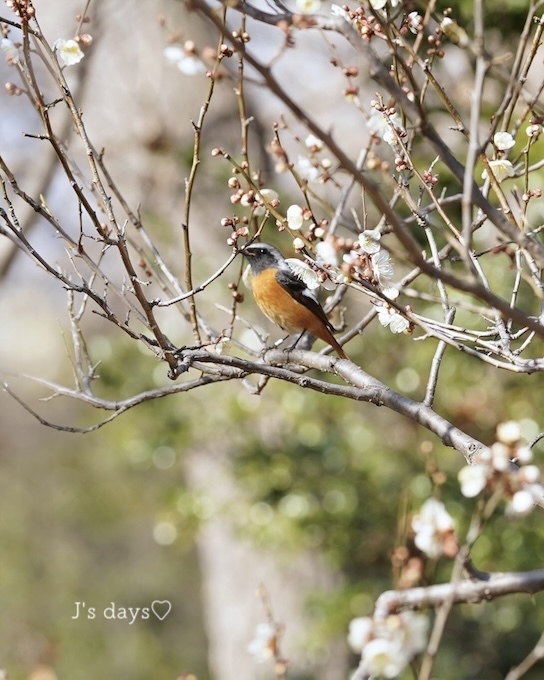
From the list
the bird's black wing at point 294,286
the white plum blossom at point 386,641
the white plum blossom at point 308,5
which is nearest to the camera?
the white plum blossom at point 386,641

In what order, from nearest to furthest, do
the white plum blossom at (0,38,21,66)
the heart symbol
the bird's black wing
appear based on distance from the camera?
the white plum blossom at (0,38,21,66)
the bird's black wing
the heart symbol

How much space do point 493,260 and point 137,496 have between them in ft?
20.0

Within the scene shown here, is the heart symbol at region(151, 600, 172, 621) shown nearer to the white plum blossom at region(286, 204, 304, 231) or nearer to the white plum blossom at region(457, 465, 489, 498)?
the white plum blossom at region(286, 204, 304, 231)

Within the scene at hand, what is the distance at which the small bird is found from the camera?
4129 mm

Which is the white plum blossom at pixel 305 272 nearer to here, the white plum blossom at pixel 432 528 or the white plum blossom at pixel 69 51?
the white plum blossom at pixel 69 51

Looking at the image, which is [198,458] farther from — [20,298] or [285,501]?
[20,298]

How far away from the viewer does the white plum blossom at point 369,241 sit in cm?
197

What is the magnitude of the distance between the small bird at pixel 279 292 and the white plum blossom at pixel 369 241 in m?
2.06

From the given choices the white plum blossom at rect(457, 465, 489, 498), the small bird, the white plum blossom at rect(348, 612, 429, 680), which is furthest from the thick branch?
the small bird

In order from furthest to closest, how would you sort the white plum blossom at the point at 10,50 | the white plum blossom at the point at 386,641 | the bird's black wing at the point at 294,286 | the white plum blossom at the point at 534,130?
the bird's black wing at the point at 294,286 → the white plum blossom at the point at 10,50 → the white plum blossom at the point at 534,130 → the white plum blossom at the point at 386,641

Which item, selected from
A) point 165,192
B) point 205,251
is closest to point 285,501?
point 205,251

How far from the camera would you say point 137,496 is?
32.2ft

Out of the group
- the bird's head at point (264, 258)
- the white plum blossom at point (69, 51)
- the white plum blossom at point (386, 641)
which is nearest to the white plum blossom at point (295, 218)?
the white plum blossom at point (69, 51)

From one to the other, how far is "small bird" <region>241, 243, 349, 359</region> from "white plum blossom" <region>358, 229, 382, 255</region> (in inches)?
81.0
